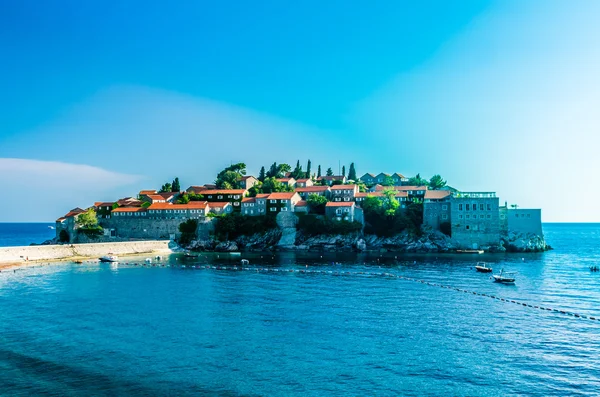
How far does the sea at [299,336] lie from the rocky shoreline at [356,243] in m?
35.6

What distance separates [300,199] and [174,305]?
6715 centimetres

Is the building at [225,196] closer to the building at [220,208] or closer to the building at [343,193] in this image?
the building at [220,208]

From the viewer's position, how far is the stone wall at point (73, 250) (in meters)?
71.8

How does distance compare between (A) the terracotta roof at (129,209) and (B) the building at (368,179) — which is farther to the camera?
(B) the building at (368,179)

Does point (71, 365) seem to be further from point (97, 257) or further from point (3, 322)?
point (97, 257)

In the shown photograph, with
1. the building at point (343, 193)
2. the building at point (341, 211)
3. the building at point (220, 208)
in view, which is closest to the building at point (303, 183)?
the building at point (343, 193)

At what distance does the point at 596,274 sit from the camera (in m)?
62.8

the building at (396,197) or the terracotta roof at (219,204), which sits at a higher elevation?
the building at (396,197)

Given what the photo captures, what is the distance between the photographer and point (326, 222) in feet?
319

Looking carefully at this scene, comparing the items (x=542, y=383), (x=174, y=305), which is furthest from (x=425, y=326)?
(x=174, y=305)

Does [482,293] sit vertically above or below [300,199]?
below

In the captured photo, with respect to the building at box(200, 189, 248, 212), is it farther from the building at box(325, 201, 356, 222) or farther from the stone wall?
the building at box(325, 201, 356, 222)

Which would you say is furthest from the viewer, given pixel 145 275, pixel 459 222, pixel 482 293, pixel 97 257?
pixel 459 222

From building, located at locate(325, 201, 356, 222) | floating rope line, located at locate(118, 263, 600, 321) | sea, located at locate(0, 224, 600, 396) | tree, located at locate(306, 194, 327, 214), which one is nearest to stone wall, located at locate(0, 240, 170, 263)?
sea, located at locate(0, 224, 600, 396)
